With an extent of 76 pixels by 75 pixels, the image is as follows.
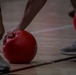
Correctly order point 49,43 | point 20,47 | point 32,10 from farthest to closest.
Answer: point 49,43
point 32,10
point 20,47

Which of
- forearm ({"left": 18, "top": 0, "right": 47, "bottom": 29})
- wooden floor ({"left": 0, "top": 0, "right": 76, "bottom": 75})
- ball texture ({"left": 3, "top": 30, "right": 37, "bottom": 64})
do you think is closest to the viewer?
wooden floor ({"left": 0, "top": 0, "right": 76, "bottom": 75})

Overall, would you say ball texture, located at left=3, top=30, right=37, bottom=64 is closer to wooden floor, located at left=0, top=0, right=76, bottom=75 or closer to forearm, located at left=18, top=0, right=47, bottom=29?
→ wooden floor, located at left=0, top=0, right=76, bottom=75

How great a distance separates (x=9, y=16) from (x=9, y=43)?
339cm

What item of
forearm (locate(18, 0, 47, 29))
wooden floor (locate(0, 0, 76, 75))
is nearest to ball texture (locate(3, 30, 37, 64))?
wooden floor (locate(0, 0, 76, 75))

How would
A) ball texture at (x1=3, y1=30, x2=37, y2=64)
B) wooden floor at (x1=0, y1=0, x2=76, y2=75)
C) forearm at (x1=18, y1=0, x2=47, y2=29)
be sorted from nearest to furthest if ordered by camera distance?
1. wooden floor at (x1=0, y1=0, x2=76, y2=75)
2. ball texture at (x1=3, y1=30, x2=37, y2=64)
3. forearm at (x1=18, y1=0, x2=47, y2=29)

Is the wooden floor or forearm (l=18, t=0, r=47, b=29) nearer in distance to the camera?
the wooden floor

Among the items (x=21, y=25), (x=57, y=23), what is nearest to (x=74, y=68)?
(x=21, y=25)

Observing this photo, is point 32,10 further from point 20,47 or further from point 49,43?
point 49,43

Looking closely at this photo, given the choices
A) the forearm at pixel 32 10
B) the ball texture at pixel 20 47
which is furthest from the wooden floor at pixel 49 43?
the forearm at pixel 32 10

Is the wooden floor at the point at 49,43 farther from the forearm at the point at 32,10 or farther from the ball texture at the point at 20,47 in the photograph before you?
the forearm at the point at 32,10

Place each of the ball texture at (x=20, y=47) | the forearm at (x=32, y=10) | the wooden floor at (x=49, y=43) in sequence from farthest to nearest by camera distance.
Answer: the forearm at (x=32, y=10) → the ball texture at (x=20, y=47) → the wooden floor at (x=49, y=43)

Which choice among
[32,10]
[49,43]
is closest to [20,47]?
[32,10]

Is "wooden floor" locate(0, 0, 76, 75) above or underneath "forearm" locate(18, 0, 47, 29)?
underneath

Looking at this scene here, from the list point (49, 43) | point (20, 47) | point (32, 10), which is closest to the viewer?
point (20, 47)
